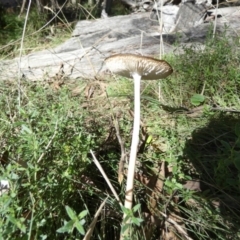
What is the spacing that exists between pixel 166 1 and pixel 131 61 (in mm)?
3761

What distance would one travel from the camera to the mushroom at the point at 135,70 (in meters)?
1.60

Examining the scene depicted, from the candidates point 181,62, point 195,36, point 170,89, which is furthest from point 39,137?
point 195,36

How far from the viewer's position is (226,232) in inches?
70.6

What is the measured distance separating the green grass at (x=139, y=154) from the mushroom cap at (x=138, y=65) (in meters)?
0.38

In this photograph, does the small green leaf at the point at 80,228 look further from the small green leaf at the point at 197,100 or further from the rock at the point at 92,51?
the rock at the point at 92,51

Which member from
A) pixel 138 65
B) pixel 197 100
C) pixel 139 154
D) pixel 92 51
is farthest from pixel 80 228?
pixel 92 51

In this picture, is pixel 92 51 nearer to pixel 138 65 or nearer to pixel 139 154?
pixel 139 154

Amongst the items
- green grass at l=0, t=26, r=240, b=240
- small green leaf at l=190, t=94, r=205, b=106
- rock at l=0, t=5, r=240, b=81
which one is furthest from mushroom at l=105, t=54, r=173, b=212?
rock at l=0, t=5, r=240, b=81

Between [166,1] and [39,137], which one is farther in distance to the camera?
[166,1]

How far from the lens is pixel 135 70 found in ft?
5.68

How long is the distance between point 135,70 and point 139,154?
71cm

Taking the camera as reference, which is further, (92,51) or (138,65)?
(92,51)

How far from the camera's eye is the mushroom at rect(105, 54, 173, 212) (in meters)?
1.60

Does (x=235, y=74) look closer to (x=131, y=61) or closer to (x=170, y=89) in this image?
(x=170, y=89)
